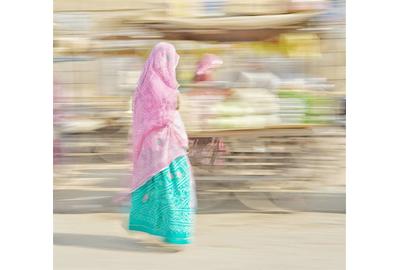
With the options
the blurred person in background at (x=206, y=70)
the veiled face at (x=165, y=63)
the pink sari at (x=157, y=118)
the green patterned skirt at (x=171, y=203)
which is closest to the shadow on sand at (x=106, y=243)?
the green patterned skirt at (x=171, y=203)

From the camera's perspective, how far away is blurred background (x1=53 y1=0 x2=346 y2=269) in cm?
520

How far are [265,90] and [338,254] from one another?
1332 mm

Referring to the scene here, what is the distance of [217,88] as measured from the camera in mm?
5277

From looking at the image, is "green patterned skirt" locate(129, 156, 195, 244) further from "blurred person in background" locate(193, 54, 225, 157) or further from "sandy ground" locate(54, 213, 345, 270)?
"blurred person in background" locate(193, 54, 225, 157)

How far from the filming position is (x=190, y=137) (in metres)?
5.24

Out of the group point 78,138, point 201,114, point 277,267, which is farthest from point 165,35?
point 277,267

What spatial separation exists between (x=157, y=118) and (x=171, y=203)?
579mm

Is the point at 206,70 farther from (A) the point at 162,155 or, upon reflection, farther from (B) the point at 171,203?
(B) the point at 171,203

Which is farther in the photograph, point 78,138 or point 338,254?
point 78,138

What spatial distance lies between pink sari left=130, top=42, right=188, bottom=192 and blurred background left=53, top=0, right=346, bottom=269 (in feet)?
1.78

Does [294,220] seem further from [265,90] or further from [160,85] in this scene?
[160,85]

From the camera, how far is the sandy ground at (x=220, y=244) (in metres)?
4.82

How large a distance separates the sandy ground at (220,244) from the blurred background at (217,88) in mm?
84

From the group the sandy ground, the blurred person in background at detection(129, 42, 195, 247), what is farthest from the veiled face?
the sandy ground
